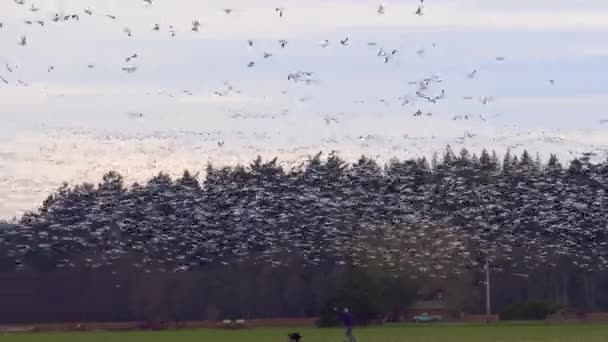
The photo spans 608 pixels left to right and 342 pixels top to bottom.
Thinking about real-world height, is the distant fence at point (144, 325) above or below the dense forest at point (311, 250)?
below

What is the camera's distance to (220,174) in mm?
138500

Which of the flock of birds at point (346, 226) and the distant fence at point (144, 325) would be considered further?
the flock of birds at point (346, 226)

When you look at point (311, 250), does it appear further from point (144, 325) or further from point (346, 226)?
point (144, 325)

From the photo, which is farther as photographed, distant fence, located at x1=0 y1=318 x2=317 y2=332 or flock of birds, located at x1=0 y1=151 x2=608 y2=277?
flock of birds, located at x1=0 y1=151 x2=608 y2=277

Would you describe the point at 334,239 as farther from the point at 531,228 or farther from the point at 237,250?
the point at 531,228

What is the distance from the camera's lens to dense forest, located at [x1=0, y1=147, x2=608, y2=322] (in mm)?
98375

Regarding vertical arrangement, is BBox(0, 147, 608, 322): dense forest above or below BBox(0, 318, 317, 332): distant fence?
above

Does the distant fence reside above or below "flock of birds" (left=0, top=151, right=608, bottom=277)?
below

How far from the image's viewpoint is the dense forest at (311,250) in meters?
98.4

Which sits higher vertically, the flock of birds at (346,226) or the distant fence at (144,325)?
the flock of birds at (346,226)

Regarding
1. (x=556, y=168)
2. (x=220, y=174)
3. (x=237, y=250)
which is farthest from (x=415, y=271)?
(x=220, y=174)

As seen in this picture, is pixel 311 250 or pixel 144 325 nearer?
pixel 144 325

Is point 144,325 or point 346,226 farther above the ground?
point 346,226

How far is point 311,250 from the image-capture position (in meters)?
103
